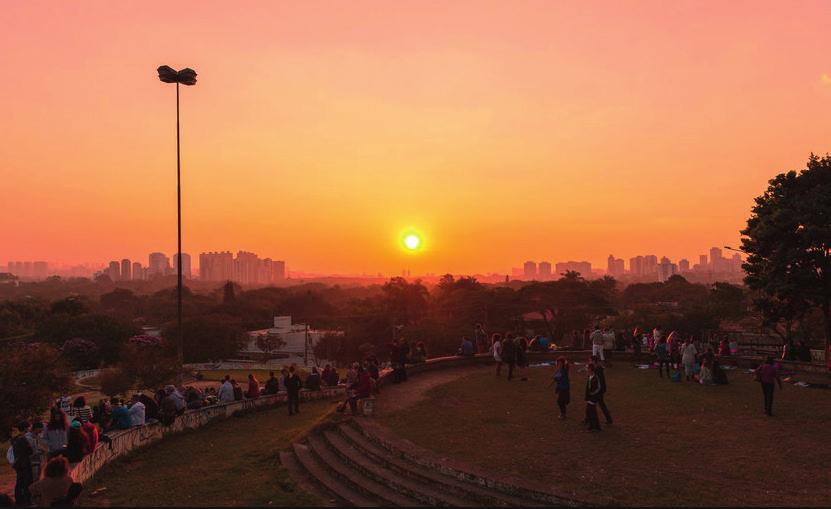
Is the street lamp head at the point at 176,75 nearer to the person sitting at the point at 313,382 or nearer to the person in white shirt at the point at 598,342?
the person sitting at the point at 313,382

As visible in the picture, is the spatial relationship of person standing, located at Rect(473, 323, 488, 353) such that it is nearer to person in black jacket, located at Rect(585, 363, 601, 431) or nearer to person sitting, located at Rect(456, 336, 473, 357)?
person sitting, located at Rect(456, 336, 473, 357)

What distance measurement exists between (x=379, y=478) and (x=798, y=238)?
1999cm

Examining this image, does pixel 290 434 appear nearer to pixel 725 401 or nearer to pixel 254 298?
pixel 725 401

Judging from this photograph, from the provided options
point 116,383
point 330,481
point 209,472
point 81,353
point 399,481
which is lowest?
point 81,353

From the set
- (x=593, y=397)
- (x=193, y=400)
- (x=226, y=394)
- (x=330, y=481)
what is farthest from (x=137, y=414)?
(x=593, y=397)

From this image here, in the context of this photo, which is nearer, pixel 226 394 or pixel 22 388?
pixel 226 394

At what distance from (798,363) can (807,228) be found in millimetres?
5085

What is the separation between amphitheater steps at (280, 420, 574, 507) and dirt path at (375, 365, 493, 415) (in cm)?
263

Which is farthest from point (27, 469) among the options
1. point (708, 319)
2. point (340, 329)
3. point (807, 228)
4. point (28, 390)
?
point (340, 329)

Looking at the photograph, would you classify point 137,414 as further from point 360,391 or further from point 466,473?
point 466,473

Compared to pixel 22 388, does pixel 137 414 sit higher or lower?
higher

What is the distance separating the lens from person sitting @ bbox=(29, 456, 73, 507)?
7.26 meters

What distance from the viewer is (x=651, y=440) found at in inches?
470

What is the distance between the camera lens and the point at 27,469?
33.6 ft
